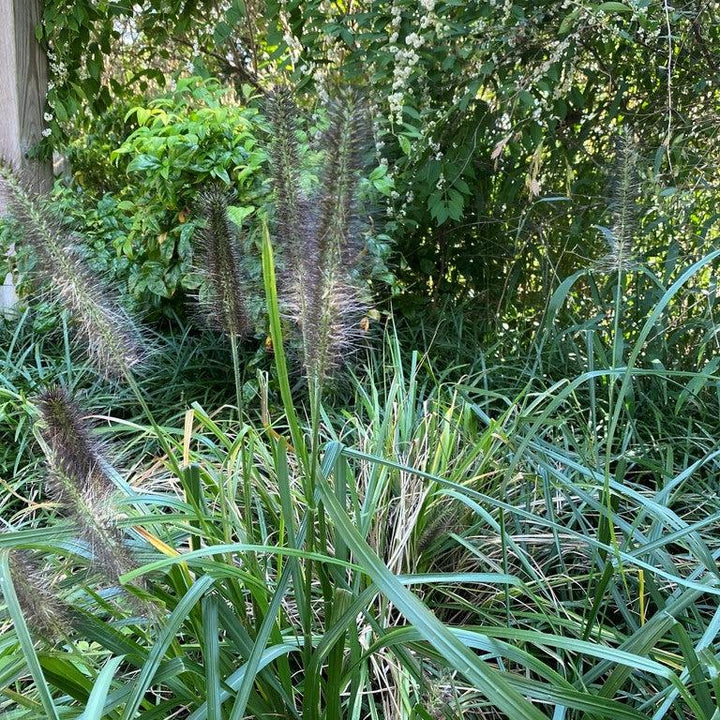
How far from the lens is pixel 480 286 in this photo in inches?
119

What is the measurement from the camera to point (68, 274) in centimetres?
97

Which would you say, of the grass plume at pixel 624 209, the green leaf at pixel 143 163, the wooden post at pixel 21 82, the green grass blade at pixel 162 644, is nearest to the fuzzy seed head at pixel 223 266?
the green grass blade at pixel 162 644

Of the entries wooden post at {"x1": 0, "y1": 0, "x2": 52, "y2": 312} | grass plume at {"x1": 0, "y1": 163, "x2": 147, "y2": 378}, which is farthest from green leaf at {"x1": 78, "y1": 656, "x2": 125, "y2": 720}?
wooden post at {"x1": 0, "y1": 0, "x2": 52, "y2": 312}

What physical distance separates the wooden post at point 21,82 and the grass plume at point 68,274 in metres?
2.28

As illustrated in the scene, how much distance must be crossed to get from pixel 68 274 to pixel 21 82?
103 inches

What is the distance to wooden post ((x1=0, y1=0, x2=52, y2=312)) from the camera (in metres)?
3.08

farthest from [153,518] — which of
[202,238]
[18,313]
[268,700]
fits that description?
[18,313]

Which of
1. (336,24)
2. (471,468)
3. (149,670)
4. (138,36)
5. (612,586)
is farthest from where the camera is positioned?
(138,36)

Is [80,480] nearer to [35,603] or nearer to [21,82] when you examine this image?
[35,603]

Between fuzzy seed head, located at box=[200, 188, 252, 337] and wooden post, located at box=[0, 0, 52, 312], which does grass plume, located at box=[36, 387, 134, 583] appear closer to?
fuzzy seed head, located at box=[200, 188, 252, 337]

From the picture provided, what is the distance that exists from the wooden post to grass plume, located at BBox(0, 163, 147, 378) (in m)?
2.28

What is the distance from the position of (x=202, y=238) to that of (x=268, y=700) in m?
0.65

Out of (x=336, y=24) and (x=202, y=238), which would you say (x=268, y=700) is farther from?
(x=336, y=24)

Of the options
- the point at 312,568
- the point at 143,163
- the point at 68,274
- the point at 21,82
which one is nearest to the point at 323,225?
the point at 68,274
